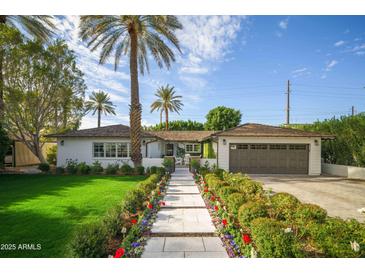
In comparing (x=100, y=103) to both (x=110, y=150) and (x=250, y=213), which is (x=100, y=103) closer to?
(x=110, y=150)

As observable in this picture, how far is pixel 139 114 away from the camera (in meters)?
14.0

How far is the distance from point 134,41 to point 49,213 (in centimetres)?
1138

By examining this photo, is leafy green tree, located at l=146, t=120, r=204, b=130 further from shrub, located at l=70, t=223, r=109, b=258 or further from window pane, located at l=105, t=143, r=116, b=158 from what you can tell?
shrub, located at l=70, t=223, r=109, b=258

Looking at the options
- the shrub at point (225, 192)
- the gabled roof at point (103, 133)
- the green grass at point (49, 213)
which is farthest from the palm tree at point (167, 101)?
the shrub at point (225, 192)

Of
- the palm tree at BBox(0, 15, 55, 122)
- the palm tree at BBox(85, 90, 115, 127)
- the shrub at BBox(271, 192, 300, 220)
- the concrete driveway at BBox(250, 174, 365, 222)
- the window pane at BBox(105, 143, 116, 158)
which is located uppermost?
the palm tree at BBox(0, 15, 55, 122)

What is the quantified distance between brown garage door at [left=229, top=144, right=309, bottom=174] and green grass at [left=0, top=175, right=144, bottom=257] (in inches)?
358

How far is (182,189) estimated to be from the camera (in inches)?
371

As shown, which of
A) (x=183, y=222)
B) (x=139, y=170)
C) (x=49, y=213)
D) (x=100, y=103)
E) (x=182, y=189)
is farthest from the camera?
(x=100, y=103)

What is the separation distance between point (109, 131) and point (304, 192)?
15087 millimetres

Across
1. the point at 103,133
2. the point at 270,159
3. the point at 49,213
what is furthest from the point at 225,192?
the point at 103,133

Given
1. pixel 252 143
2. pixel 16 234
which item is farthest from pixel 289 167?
pixel 16 234

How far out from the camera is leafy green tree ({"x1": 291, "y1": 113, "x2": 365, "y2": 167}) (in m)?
13.1

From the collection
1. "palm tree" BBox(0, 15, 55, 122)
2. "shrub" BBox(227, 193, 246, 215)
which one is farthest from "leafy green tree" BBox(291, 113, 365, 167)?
"palm tree" BBox(0, 15, 55, 122)
